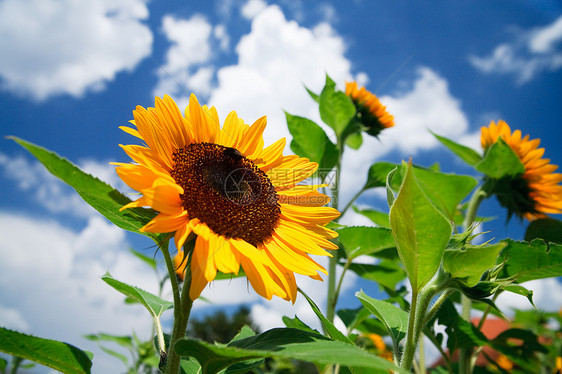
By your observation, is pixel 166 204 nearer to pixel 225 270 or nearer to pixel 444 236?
pixel 225 270

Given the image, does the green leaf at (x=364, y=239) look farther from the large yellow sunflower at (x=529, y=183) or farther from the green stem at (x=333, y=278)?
the large yellow sunflower at (x=529, y=183)

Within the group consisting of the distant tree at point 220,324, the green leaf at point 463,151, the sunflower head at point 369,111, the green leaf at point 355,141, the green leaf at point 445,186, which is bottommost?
the green leaf at point 445,186

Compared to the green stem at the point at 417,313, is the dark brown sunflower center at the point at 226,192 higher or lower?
higher

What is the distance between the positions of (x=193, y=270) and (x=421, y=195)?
55cm

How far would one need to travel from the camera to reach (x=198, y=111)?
1377 millimetres

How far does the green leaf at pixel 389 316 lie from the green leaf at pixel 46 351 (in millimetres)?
824

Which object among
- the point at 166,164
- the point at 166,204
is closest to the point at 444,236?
the point at 166,204

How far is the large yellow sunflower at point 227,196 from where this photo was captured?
104 centimetres

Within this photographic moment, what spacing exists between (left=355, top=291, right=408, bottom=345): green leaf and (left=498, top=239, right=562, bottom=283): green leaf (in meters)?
0.39

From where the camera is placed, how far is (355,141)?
3070mm

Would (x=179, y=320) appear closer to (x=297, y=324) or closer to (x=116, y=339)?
(x=297, y=324)

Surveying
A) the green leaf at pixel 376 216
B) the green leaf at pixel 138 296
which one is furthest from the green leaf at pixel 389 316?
the green leaf at pixel 376 216

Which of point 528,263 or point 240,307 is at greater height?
point 240,307

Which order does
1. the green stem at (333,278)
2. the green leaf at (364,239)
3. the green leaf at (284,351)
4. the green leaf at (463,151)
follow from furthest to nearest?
the green leaf at (463,151)
the green stem at (333,278)
the green leaf at (364,239)
the green leaf at (284,351)
